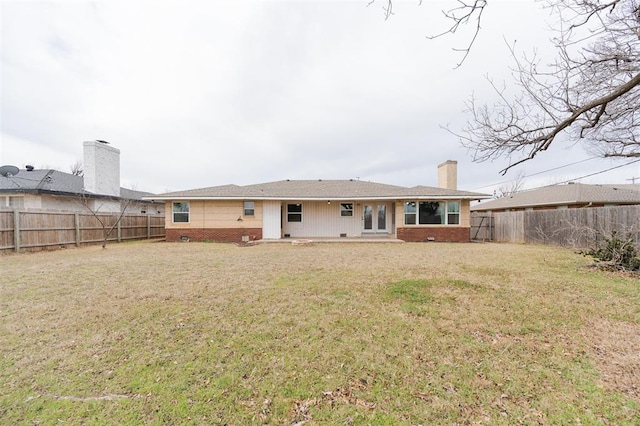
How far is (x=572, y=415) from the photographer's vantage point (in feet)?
7.01

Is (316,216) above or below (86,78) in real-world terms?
below

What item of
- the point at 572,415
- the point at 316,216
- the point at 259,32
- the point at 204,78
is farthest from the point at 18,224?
the point at 572,415

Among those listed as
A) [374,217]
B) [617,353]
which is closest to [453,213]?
[374,217]

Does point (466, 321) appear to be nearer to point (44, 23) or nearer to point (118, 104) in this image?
point (44, 23)

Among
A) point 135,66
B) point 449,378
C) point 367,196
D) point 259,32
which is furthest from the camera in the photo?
point 367,196

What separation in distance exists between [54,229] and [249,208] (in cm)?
818

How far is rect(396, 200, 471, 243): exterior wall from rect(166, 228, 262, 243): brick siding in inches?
319

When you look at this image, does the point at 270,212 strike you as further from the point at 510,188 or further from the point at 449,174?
Answer: the point at 510,188

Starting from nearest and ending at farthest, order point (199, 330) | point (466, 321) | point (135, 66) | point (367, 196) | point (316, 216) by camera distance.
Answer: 1. point (199, 330)
2. point (466, 321)
3. point (135, 66)
4. point (367, 196)
5. point (316, 216)

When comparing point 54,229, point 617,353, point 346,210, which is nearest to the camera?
point 617,353

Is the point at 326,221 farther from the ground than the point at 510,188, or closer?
closer

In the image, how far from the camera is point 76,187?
15.7 meters

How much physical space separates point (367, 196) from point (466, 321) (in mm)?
11708

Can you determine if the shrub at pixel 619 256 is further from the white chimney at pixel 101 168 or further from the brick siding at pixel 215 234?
the white chimney at pixel 101 168
